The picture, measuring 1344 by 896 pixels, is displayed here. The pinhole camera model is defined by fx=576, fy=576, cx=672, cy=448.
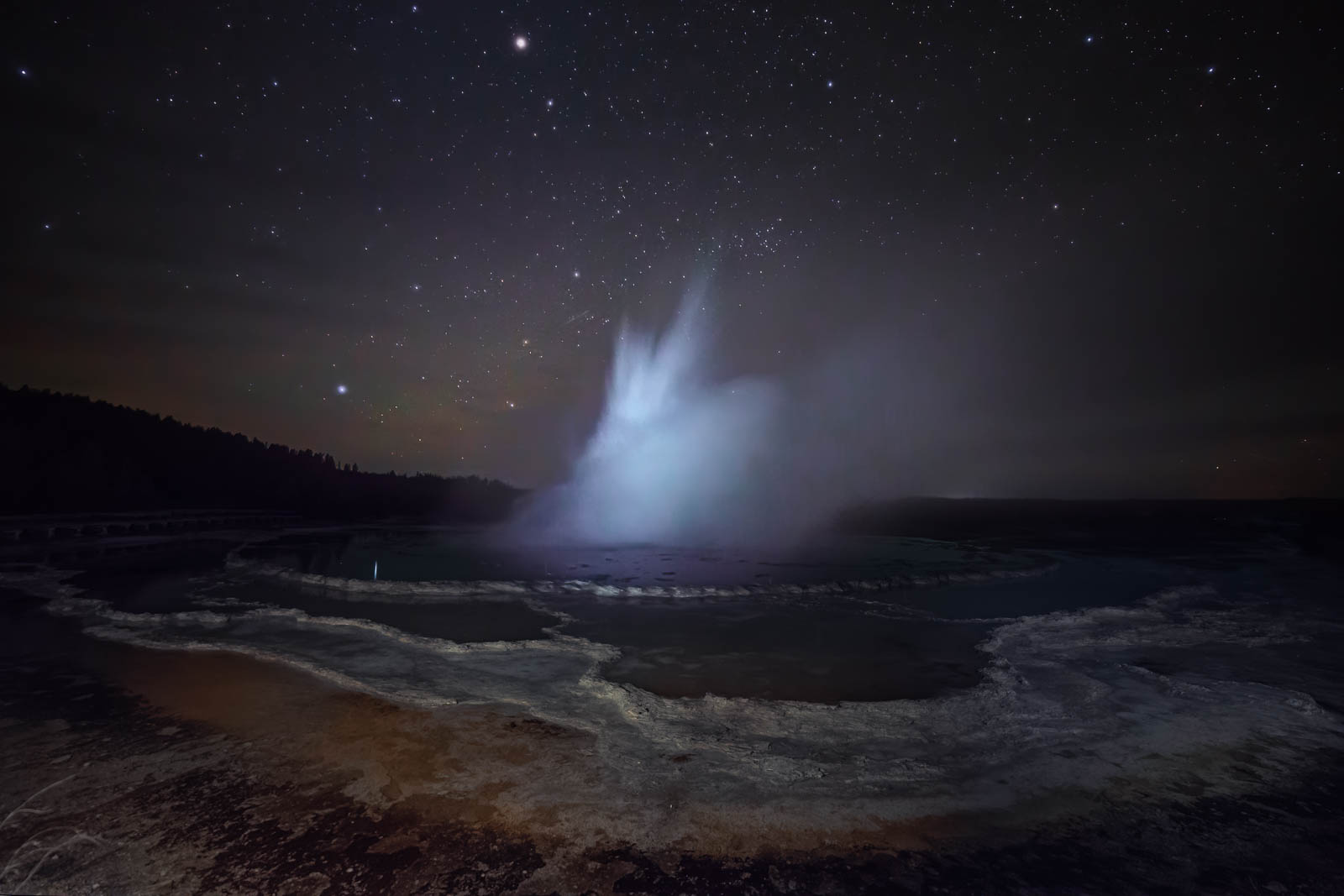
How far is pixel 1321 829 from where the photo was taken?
482cm

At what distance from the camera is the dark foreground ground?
399cm

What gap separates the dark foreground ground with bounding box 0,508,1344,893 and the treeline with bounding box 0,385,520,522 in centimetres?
4611

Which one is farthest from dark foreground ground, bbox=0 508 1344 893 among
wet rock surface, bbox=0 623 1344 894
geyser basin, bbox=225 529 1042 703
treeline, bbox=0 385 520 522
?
treeline, bbox=0 385 520 522

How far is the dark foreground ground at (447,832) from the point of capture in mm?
3986

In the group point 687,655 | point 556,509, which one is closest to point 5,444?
point 556,509

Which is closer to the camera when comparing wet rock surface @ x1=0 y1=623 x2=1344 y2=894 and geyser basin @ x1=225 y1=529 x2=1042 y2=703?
wet rock surface @ x1=0 y1=623 x2=1344 y2=894

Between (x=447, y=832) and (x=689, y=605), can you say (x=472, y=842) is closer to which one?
(x=447, y=832)

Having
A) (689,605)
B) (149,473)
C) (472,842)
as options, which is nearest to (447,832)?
(472,842)

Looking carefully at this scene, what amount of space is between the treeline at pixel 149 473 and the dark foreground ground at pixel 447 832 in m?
46.1

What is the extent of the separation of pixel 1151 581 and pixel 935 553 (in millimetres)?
9378

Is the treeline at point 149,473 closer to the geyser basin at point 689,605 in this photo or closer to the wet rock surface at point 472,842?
the geyser basin at point 689,605

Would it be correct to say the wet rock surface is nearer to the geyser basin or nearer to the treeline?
the geyser basin

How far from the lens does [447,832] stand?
4.51 metres

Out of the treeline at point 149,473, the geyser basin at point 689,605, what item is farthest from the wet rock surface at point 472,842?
the treeline at point 149,473
